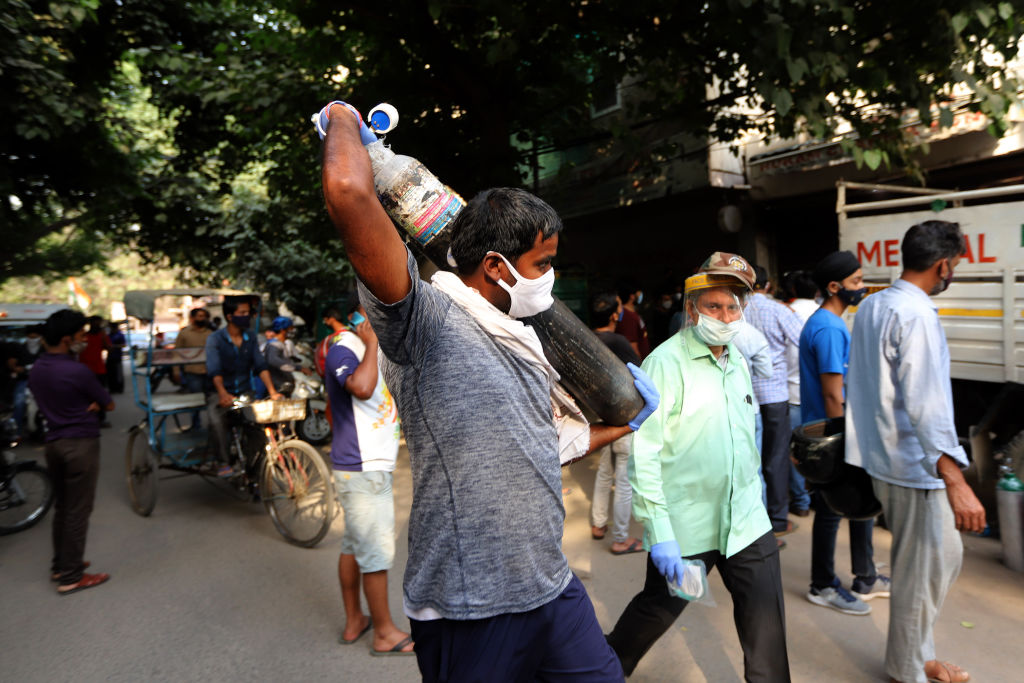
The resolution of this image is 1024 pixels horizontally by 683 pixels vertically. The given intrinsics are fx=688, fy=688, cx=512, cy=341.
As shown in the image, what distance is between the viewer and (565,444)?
1.83 metres

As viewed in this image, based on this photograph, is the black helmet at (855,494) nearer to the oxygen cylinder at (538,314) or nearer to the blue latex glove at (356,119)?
the oxygen cylinder at (538,314)

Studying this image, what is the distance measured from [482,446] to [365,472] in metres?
2.35

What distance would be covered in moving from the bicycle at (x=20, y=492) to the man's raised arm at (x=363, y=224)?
6.11 meters

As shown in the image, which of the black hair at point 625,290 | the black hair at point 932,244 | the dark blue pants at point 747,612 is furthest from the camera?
the black hair at point 625,290

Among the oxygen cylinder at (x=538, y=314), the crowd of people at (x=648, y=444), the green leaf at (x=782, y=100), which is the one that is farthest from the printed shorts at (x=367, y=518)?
the green leaf at (x=782, y=100)

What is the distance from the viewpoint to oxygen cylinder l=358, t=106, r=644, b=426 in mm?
1555

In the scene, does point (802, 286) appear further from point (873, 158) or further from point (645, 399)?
point (645, 399)

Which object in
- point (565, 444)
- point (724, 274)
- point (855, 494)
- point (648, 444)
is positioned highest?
point (724, 274)

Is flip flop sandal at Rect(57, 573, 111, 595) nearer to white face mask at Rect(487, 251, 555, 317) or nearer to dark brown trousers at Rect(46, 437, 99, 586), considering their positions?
dark brown trousers at Rect(46, 437, 99, 586)

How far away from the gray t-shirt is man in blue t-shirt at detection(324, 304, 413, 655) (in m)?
2.16

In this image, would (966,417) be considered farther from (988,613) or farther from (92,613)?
(92,613)

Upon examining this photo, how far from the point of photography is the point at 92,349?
38.8 feet

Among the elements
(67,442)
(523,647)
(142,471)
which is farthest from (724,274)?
(142,471)

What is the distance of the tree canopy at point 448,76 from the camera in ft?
16.1
